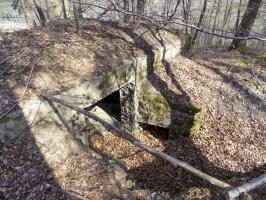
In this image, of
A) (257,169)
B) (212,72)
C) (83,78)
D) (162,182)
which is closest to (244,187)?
(162,182)

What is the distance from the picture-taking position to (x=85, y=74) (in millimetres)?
6309

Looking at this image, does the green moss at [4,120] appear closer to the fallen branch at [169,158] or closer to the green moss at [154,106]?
the fallen branch at [169,158]

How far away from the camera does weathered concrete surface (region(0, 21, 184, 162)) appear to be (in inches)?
201

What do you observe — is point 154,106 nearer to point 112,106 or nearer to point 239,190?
point 112,106

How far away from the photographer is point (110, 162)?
5.38 metres

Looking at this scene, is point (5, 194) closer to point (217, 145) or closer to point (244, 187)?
point (244, 187)

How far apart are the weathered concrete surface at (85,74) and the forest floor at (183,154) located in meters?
0.40

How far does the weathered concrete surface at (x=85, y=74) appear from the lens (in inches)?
201

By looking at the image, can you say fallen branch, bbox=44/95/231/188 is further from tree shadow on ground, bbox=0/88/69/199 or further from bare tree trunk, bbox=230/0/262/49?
bare tree trunk, bbox=230/0/262/49

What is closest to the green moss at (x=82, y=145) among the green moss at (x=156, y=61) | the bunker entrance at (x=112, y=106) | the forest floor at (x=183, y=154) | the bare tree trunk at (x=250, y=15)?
the forest floor at (x=183, y=154)

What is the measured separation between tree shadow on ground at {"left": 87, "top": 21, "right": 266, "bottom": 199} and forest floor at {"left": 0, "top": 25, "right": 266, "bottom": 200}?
0.08ft

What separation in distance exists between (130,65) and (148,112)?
180 centimetres

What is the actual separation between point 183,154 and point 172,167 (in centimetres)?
67

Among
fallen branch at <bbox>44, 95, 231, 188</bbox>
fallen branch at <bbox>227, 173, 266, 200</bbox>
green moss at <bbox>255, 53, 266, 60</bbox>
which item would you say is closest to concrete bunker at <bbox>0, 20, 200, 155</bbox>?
fallen branch at <bbox>44, 95, 231, 188</bbox>
